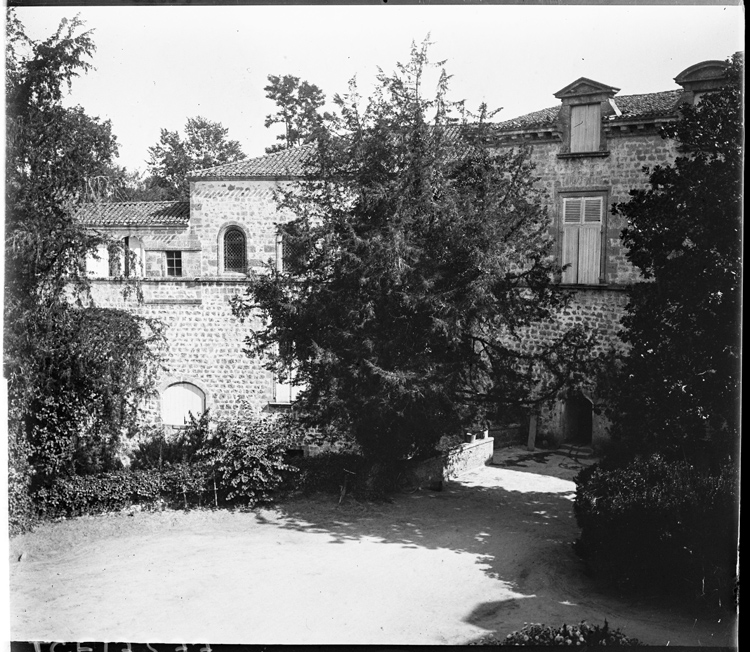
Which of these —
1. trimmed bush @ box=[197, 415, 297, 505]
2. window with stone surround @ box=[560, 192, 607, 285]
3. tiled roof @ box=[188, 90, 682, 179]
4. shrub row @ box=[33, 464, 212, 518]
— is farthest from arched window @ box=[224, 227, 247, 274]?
window with stone surround @ box=[560, 192, 607, 285]

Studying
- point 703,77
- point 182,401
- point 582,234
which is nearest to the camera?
point 703,77

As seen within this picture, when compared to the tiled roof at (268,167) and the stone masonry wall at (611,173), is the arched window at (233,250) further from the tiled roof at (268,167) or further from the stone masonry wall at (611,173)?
the stone masonry wall at (611,173)

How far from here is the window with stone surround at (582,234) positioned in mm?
14656

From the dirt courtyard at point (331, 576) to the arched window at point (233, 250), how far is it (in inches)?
237

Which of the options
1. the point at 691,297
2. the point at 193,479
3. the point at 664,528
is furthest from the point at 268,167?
the point at 664,528

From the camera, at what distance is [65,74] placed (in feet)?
36.0

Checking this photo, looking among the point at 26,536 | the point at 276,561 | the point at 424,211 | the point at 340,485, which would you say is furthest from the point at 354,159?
the point at 26,536

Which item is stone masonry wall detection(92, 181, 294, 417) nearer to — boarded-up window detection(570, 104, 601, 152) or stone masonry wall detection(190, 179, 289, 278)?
stone masonry wall detection(190, 179, 289, 278)

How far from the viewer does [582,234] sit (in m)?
14.9

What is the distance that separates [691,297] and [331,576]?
6.28m

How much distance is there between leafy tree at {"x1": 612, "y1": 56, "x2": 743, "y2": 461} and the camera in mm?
10023

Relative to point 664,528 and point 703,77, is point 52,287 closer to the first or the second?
point 664,528

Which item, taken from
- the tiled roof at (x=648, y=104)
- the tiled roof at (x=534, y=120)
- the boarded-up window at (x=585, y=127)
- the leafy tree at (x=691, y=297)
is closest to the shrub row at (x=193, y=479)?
the leafy tree at (x=691, y=297)

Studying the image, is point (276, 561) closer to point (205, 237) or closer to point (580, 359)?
point (580, 359)
